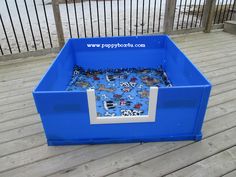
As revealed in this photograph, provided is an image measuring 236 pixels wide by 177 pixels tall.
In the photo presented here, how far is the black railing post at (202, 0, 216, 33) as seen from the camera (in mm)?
3146

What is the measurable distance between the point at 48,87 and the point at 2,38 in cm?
327

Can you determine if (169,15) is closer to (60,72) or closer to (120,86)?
(120,86)

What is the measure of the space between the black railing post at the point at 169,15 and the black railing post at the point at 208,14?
2.18 ft

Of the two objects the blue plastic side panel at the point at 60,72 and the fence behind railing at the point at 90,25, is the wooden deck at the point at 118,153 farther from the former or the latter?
the fence behind railing at the point at 90,25

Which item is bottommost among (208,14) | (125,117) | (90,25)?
(90,25)

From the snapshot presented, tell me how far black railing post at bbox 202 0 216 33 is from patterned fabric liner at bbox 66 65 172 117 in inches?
66.3

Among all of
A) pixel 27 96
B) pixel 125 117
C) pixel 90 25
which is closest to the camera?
pixel 125 117

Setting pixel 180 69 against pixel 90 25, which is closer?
pixel 180 69

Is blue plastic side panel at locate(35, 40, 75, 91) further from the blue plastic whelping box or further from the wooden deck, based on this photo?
the wooden deck

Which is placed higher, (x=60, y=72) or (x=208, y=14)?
(x=208, y=14)

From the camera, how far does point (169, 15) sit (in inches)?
117

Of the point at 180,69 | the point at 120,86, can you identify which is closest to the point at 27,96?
the point at 120,86

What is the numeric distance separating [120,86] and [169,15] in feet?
5.38

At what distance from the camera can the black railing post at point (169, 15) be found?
2.88 m
